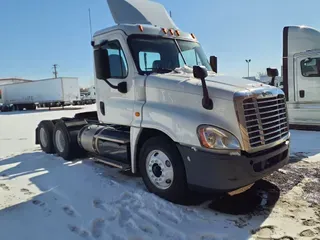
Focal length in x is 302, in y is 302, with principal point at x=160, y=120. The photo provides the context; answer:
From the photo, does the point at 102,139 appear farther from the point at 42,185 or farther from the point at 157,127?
the point at 157,127

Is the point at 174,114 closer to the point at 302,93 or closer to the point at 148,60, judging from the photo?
the point at 148,60

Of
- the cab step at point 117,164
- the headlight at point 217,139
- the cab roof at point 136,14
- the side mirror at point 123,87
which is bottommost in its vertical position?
the cab step at point 117,164

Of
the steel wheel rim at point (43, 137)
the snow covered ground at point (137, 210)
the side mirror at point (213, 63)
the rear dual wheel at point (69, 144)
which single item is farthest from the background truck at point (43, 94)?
the side mirror at point (213, 63)

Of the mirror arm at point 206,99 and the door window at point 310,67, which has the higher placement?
the door window at point 310,67

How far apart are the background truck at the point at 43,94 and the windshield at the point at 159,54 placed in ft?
103

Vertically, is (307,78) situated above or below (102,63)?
below

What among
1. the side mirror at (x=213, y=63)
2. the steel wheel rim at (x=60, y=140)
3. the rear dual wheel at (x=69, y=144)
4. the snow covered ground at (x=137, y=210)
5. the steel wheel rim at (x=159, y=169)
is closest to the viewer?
the snow covered ground at (x=137, y=210)

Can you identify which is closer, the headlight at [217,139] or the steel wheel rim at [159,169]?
the headlight at [217,139]

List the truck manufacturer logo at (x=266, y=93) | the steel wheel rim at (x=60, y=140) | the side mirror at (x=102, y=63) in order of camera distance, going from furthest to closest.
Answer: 1. the steel wheel rim at (x=60, y=140)
2. the side mirror at (x=102, y=63)
3. the truck manufacturer logo at (x=266, y=93)

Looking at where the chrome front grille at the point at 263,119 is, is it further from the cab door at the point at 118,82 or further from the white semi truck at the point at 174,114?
the cab door at the point at 118,82

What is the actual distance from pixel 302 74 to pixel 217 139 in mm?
8016

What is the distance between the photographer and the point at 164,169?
14.8 feet

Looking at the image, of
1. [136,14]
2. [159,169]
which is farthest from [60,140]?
[159,169]

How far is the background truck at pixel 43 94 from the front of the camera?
115 ft
